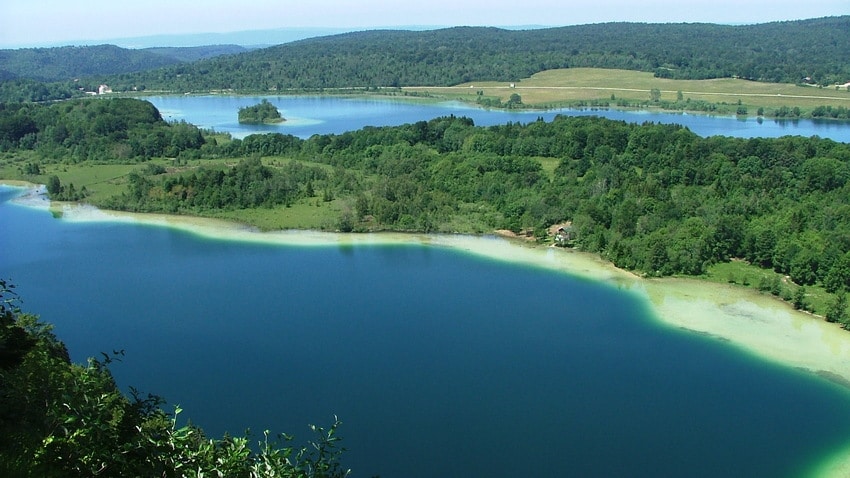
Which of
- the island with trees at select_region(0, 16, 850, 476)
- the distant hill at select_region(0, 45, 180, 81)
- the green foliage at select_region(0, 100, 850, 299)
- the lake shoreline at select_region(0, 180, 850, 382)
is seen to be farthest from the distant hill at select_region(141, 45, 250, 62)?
the lake shoreline at select_region(0, 180, 850, 382)

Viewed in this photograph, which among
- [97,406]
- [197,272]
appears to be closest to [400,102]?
[197,272]

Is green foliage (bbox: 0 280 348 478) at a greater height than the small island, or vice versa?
the small island

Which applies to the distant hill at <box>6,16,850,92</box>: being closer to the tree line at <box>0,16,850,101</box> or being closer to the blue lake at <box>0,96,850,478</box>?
the tree line at <box>0,16,850,101</box>

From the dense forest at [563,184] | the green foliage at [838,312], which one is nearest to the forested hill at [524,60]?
the dense forest at [563,184]

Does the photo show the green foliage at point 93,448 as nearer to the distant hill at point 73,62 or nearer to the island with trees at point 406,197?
the island with trees at point 406,197

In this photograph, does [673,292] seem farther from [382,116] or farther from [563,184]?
[382,116]
